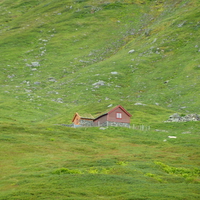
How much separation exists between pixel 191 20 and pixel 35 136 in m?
138

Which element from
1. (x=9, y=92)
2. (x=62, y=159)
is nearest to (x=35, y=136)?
(x=62, y=159)

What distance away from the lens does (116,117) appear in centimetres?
9425

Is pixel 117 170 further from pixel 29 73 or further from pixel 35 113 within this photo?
pixel 29 73

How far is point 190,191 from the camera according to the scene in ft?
107

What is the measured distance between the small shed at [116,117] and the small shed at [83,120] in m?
3.03

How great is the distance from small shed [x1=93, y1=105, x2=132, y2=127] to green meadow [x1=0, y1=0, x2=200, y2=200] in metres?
5.21

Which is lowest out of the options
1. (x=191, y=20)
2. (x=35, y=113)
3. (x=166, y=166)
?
(x=166, y=166)

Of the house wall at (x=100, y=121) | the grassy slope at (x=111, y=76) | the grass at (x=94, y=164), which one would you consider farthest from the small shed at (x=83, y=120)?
the grass at (x=94, y=164)

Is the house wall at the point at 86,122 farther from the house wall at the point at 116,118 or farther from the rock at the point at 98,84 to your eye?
the rock at the point at 98,84

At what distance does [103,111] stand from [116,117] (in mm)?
13359

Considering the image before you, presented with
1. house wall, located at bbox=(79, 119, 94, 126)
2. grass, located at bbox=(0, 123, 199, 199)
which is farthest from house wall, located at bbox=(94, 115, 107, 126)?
grass, located at bbox=(0, 123, 199, 199)

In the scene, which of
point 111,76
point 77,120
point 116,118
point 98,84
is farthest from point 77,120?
point 111,76

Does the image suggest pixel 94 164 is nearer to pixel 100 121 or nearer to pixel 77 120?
pixel 100 121

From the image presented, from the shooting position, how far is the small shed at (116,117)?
9338cm
